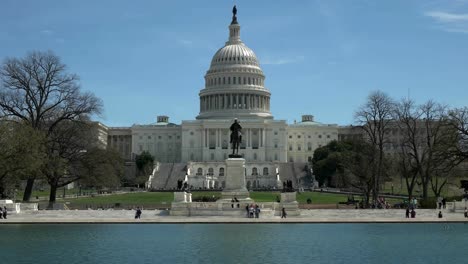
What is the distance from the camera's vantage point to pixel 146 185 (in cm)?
12975

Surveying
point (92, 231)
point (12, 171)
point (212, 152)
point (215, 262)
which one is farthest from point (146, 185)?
point (215, 262)

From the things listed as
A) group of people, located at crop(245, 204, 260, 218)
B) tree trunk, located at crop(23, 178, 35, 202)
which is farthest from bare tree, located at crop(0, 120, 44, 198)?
group of people, located at crop(245, 204, 260, 218)

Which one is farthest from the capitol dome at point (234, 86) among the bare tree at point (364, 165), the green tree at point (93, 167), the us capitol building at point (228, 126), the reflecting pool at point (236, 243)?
the reflecting pool at point (236, 243)

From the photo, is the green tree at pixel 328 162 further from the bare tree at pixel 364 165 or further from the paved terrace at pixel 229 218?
the paved terrace at pixel 229 218

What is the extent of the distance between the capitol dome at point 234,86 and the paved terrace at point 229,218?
132 metres

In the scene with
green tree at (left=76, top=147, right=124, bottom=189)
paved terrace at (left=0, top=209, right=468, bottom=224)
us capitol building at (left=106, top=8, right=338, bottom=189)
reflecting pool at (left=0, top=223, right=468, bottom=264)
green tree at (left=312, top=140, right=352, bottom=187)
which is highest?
us capitol building at (left=106, top=8, right=338, bottom=189)

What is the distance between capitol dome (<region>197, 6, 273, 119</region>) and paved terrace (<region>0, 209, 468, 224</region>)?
132 m

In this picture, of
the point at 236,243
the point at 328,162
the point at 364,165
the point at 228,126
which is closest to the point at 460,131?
the point at 364,165

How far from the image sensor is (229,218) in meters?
45.8

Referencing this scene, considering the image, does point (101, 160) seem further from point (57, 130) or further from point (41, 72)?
point (41, 72)

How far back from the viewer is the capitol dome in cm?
18275

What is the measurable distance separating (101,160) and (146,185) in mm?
66772

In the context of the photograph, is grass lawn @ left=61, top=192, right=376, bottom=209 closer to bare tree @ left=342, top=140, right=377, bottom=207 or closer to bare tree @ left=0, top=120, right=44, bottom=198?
bare tree @ left=342, top=140, right=377, bottom=207

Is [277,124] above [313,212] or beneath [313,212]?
above
